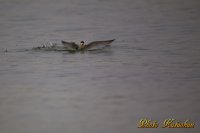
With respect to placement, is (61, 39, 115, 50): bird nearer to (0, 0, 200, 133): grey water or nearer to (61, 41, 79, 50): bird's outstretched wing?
(61, 41, 79, 50): bird's outstretched wing

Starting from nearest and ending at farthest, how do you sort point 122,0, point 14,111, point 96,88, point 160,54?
point 14,111, point 96,88, point 160,54, point 122,0

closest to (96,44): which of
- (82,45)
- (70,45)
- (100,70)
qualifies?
(82,45)

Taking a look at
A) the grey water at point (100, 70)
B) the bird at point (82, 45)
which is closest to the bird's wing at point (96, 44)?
the bird at point (82, 45)

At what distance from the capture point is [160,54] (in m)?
11.3

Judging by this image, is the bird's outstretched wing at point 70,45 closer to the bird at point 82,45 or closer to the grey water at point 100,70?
the bird at point 82,45

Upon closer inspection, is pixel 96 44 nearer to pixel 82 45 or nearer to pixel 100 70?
pixel 82 45

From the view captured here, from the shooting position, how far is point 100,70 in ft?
33.9

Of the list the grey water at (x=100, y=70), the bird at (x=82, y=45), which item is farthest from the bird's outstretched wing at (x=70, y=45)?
the grey water at (x=100, y=70)

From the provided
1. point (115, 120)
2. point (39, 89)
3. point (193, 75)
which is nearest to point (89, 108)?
point (115, 120)

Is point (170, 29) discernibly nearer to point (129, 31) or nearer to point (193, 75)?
point (129, 31)

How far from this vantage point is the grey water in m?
8.00

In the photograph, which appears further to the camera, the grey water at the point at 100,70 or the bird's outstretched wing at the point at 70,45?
the bird's outstretched wing at the point at 70,45

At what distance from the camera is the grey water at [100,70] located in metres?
8.00

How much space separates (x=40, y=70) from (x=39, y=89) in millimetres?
1180
